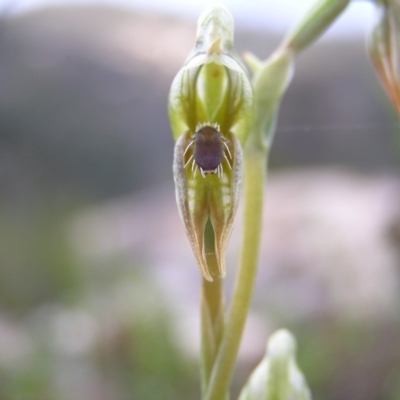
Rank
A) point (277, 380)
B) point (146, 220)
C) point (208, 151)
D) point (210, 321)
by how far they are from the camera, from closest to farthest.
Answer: point (208, 151)
point (210, 321)
point (277, 380)
point (146, 220)

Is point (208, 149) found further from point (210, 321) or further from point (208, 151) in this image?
point (210, 321)

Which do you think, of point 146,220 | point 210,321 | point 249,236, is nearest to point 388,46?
point 249,236

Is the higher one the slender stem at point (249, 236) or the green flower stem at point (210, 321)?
the slender stem at point (249, 236)

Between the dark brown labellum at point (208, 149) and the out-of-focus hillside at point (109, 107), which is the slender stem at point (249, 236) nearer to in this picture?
the dark brown labellum at point (208, 149)

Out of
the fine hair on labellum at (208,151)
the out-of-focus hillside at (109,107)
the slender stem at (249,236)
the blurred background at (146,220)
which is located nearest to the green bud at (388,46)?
the slender stem at (249,236)

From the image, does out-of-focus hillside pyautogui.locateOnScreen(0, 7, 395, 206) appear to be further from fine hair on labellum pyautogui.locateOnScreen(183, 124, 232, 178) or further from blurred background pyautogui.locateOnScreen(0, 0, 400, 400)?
fine hair on labellum pyautogui.locateOnScreen(183, 124, 232, 178)
